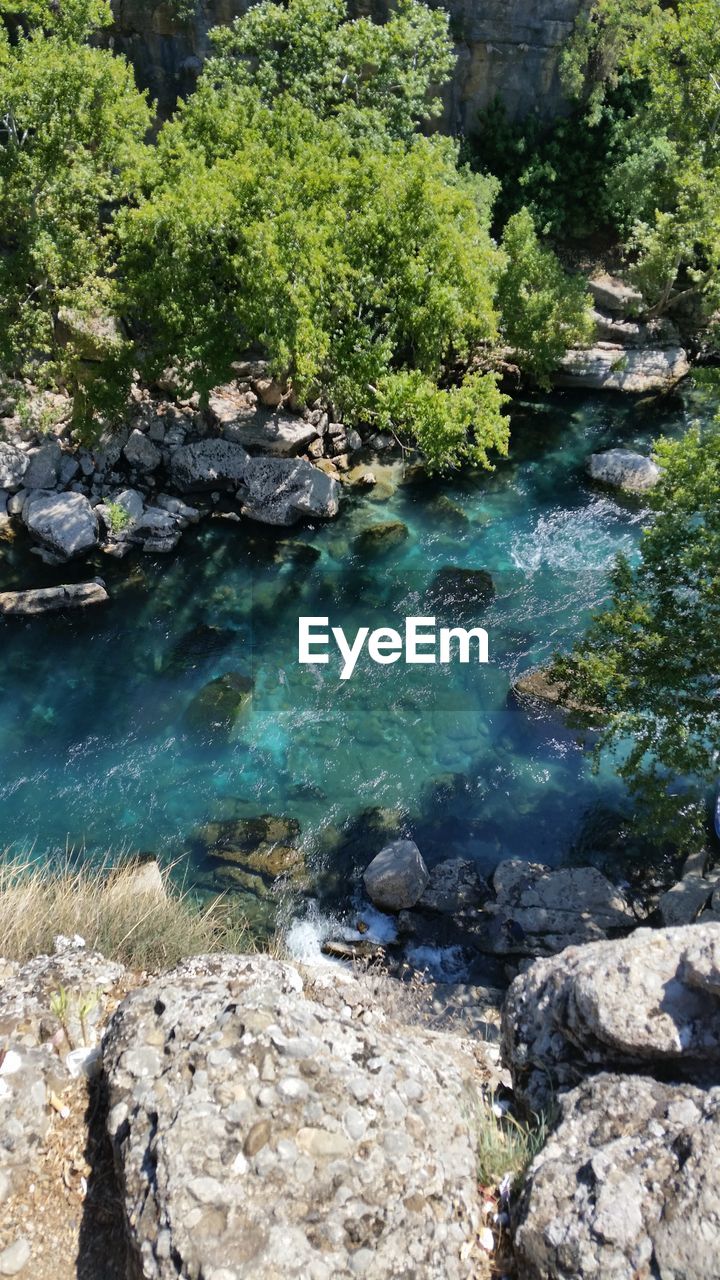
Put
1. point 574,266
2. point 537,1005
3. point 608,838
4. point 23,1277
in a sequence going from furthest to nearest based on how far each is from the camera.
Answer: point 574,266
point 608,838
point 537,1005
point 23,1277

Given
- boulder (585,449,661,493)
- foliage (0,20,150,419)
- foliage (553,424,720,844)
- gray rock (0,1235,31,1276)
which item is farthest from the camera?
boulder (585,449,661,493)

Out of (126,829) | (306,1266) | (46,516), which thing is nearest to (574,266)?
(46,516)

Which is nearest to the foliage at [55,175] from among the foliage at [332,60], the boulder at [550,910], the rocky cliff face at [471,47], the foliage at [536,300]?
the foliage at [332,60]

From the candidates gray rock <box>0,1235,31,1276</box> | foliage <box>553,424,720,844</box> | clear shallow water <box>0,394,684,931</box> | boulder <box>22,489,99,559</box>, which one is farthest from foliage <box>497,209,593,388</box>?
gray rock <box>0,1235,31,1276</box>

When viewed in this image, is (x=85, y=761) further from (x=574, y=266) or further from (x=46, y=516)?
(x=574, y=266)

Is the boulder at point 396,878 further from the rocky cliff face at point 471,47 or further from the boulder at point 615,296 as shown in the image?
the rocky cliff face at point 471,47

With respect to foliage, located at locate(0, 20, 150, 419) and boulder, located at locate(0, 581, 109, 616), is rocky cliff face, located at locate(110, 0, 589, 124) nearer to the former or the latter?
foliage, located at locate(0, 20, 150, 419)
